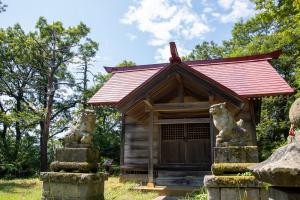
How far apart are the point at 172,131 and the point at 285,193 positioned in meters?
10.9

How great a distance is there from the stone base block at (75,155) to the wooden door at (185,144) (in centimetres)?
575

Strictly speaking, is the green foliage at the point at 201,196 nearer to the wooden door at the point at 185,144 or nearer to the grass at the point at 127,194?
the grass at the point at 127,194

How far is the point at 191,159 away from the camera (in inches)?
476

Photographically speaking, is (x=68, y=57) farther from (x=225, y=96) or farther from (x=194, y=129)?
(x=225, y=96)

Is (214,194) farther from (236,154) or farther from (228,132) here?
(228,132)

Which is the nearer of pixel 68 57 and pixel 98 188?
pixel 98 188

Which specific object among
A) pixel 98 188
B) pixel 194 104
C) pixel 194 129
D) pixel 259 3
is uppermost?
pixel 259 3

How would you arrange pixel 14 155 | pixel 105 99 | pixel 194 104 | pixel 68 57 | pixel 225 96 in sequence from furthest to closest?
1. pixel 68 57
2. pixel 14 155
3. pixel 105 99
4. pixel 194 104
5. pixel 225 96

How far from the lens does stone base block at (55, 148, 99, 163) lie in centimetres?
688

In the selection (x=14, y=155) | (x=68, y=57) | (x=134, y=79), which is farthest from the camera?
(x=68, y=57)

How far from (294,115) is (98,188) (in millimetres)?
6020

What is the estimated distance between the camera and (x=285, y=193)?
5.59 ft

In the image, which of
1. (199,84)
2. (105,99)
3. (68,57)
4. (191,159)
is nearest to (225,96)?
(199,84)

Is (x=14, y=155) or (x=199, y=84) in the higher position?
(x=199, y=84)
